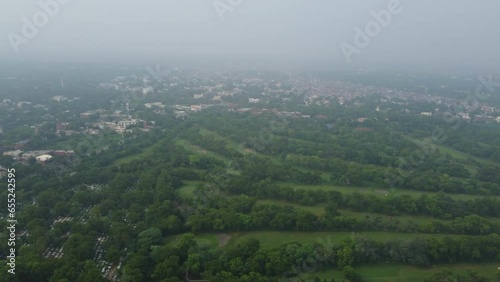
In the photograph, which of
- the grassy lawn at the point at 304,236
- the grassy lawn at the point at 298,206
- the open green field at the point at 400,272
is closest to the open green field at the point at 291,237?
the grassy lawn at the point at 304,236

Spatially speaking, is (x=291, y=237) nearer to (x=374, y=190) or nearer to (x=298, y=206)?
(x=298, y=206)

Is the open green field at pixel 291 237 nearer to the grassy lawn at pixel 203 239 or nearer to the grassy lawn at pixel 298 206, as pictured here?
the grassy lawn at pixel 203 239

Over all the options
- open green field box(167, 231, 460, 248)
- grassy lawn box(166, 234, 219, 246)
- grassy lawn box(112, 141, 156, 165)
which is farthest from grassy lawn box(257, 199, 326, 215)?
grassy lawn box(112, 141, 156, 165)

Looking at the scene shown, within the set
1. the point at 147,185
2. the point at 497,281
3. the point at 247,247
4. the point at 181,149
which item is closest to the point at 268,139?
the point at 181,149

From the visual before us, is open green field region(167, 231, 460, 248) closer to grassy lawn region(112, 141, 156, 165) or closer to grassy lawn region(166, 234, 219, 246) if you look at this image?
grassy lawn region(166, 234, 219, 246)

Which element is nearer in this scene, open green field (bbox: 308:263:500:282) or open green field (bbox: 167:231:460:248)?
open green field (bbox: 308:263:500:282)

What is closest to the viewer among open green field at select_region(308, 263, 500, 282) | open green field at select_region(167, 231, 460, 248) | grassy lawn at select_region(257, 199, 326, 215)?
open green field at select_region(308, 263, 500, 282)

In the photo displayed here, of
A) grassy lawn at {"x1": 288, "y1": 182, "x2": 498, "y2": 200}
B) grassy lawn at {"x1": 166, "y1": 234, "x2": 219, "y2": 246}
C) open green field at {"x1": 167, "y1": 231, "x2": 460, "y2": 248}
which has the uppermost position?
grassy lawn at {"x1": 288, "y1": 182, "x2": 498, "y2": 200}

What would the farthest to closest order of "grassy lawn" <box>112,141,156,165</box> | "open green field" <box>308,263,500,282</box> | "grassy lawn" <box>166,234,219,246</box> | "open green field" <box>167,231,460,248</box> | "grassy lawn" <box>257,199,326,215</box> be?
"grassy lawn" <box>112,141,156,165</box>
"grassy lawn" <box>257,199,326,215</box>
"open green field" <box>167,231,460,248</box>
"grassy lawn" <box>166,234,219,246</box>
"open green field" <box>308,263,500,282</box>

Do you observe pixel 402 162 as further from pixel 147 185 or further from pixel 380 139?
pixel 147 185
